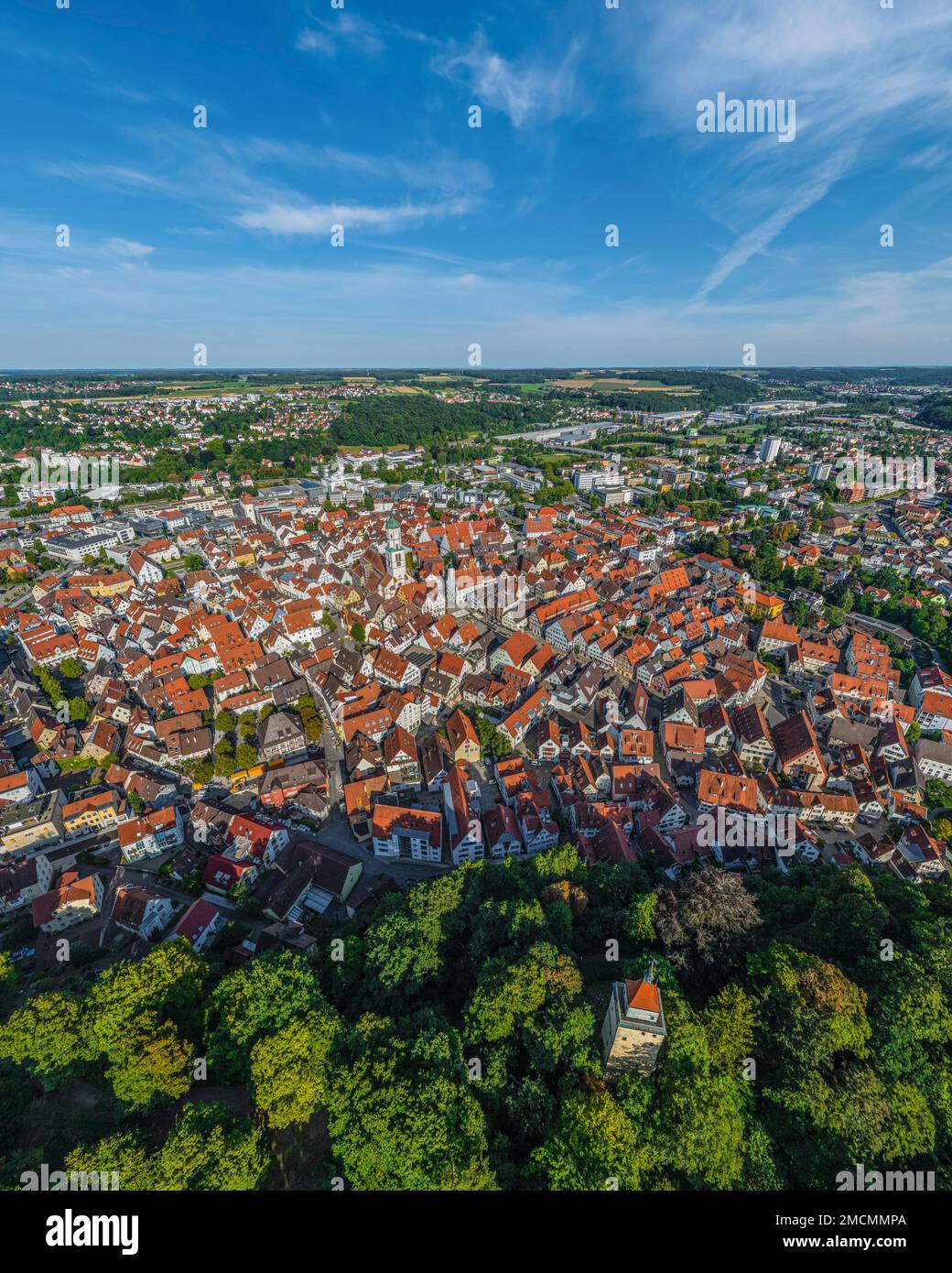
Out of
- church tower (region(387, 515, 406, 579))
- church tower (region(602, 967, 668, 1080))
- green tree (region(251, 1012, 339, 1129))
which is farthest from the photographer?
church tower (region(387, 515, 406, 579))

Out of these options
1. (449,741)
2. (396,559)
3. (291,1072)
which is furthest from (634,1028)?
(396,559)

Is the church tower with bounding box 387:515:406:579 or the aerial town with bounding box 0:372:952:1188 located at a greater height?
the church tower with bounding box 387:515:406:579

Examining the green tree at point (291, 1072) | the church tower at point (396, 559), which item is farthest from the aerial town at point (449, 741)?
the church tower at point (396, 559)

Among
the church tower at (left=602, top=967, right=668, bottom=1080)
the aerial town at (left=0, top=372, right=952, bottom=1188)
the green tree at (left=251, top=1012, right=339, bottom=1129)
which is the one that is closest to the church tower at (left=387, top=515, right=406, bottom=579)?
the aerial town at (left=0, top=372, right=952, bottom=1188)

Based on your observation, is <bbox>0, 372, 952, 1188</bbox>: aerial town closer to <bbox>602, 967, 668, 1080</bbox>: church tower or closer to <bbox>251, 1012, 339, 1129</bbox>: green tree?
<bbox>602, 967, 668, 1080</bbox>: church tower
